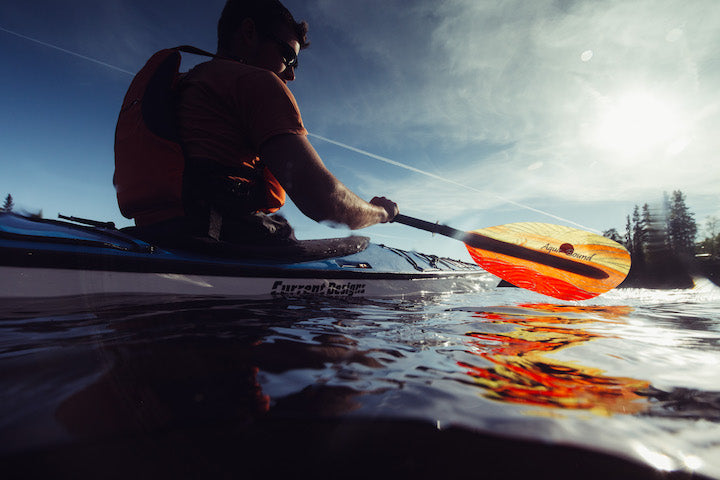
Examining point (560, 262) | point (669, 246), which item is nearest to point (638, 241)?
point (669, 246)

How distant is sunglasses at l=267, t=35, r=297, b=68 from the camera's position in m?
2.86

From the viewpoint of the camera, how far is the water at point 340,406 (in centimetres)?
Answer: 50

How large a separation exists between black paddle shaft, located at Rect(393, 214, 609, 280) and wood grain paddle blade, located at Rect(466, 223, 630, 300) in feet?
0.05

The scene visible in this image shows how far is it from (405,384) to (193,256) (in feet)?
7.67

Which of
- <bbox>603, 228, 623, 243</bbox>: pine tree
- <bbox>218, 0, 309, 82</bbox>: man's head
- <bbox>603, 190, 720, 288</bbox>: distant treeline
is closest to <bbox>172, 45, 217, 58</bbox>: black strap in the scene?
<bbox>218, 0, 309, 82</bbox>: man's head

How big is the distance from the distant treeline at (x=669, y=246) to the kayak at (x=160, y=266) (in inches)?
1682

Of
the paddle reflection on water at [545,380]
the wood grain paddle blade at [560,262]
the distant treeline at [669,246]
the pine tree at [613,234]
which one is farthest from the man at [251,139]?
the pine tree at [613,234]

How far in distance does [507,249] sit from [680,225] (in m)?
71.0

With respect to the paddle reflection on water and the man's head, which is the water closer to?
the paddle reflection on water

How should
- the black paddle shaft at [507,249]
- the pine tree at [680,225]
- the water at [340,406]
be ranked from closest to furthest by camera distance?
the water at [340,406]
the black paddle shaft at [507,249]
the pine tree at [680,225]

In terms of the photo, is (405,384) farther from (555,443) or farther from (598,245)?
(598,245)

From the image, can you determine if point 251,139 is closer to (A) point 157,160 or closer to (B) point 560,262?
(A) point 157,160

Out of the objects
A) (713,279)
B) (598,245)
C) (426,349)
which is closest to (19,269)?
(426,349)

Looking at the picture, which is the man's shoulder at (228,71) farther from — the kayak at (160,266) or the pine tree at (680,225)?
the pine tree at (680,225)
